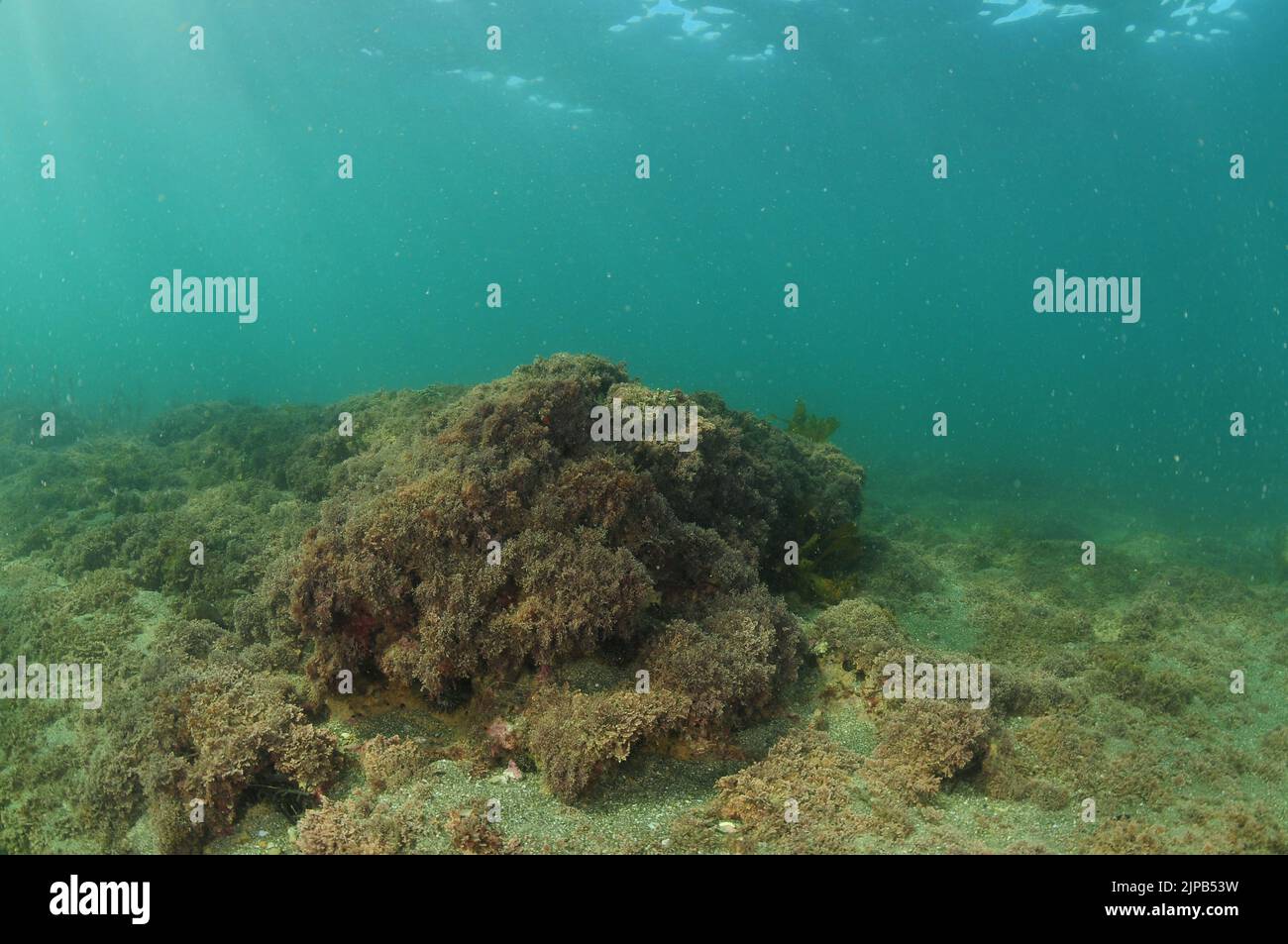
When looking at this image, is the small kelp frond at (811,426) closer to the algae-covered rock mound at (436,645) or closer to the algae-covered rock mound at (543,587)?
the algae-covered rock mound at (436,645)

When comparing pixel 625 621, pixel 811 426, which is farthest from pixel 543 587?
pixel 811 426

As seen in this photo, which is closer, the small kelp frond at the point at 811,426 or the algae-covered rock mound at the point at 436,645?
the algae-covered rock mound at the point at 436,645

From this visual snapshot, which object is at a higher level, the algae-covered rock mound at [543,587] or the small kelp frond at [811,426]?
the small kelp frond at [811,426]

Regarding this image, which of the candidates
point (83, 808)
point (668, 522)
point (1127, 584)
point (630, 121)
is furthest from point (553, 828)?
point (630, 121)

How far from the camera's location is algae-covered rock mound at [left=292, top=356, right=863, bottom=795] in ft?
20.3

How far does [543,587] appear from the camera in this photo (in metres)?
6.52

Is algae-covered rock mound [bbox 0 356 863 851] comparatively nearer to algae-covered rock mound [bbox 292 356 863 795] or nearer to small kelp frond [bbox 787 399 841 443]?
algae-covered rock mound [bbox 292 356 863 795]

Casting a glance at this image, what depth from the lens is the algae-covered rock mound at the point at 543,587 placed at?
6.18 m

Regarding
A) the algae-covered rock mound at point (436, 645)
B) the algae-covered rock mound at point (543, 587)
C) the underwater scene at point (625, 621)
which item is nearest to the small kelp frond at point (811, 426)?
the underwater scene at point (625, 621)

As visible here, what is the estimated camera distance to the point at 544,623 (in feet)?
20.7

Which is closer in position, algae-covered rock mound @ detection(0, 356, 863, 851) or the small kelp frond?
algae-covered rock mound @ detection(0, 356, 863, 851)

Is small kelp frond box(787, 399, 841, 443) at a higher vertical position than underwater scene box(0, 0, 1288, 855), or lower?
higher

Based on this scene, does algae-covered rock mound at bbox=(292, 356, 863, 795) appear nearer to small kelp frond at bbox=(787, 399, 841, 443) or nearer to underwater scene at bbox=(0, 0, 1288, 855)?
underwater scene at bbox=(0, 0, 1288, 855)

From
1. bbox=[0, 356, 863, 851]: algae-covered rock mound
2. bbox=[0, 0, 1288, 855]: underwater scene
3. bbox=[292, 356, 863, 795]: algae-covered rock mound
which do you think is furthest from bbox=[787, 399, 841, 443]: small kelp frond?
bbox=[292, 356, 863, 795]: algae-covered rock mound
